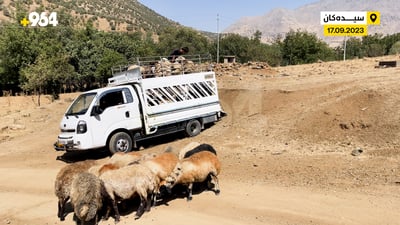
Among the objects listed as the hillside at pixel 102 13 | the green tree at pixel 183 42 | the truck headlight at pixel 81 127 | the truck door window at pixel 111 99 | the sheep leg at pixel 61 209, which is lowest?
the sheep leg at pixel 61 209

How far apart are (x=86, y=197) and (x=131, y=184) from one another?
37.8 inches

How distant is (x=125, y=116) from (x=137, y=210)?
551 centimetres

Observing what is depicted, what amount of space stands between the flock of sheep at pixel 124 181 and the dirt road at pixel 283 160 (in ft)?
1.21

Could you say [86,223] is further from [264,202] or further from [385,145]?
[385,145]

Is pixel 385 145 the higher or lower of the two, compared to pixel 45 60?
lower

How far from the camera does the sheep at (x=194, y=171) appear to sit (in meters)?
7.89

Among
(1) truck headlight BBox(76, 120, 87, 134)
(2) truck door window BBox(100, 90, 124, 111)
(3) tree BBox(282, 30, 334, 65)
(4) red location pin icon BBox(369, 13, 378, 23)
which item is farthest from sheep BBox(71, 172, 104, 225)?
(3) tree BBox(282, 30, 334, 65)

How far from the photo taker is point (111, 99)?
12594 millimetres

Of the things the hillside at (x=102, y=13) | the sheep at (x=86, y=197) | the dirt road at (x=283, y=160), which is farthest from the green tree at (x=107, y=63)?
the sheep at (x=86, y=197)

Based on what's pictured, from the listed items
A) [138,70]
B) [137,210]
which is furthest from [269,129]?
[137,210]

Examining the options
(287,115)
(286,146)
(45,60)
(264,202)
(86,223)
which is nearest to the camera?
(86,223)

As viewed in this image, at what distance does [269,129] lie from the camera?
14.0 m

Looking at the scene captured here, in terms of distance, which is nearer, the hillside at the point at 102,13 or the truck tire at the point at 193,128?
the truck tire at the point at 193,128

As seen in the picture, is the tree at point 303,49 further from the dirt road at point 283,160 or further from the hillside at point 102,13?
the hillside at point 102,13
